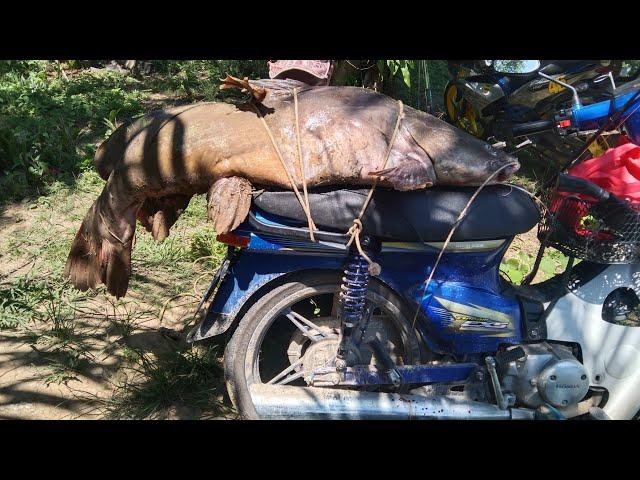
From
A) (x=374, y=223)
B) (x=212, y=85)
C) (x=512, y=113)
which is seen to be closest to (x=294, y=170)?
(x=374, y=223)

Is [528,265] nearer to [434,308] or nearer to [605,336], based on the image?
[605,336]

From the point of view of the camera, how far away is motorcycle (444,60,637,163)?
14.1ft

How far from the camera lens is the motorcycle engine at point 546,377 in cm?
252

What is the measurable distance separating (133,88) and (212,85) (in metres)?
0.94

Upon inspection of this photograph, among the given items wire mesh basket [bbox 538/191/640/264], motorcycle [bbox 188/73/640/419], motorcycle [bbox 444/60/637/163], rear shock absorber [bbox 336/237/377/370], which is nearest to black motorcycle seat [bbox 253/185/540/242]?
Result: motorcycle [bbox 188/73/640/419]

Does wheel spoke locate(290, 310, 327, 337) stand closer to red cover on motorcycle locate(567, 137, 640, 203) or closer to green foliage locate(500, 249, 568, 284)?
red cover on motorcycle locate(567, 137, 640, 203)

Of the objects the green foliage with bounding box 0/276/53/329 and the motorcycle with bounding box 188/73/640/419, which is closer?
the motorcycle with bounding box 188/73/640/419

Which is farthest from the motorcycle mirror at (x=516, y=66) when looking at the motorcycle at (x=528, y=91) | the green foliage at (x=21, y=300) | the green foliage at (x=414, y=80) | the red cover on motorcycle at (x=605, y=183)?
the green foliage at (x=21, y=300)

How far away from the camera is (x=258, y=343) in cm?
256

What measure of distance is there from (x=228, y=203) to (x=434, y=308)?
3.37 ft

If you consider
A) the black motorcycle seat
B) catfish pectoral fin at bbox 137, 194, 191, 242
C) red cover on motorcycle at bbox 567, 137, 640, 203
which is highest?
red cover on motorcycle at bbox 567, 137, 640, 203

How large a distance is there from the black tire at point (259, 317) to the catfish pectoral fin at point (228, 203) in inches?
17.7

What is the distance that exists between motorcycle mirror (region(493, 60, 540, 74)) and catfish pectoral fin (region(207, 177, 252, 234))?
3.07m

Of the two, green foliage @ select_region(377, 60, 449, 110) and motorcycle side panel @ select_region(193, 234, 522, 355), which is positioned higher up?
green foliage @ select_region(377, 60, 449, 110)
